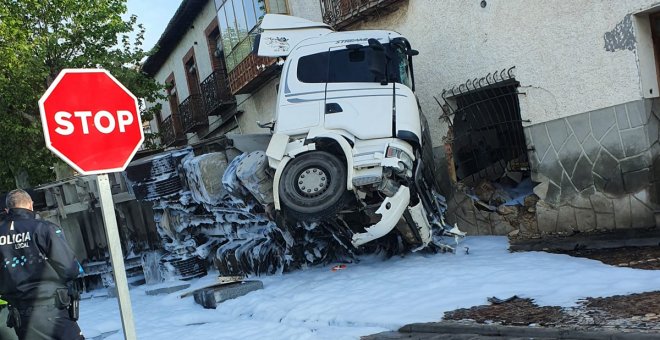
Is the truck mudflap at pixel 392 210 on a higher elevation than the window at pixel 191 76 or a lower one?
lower

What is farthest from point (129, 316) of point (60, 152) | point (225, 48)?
point (225, 48)

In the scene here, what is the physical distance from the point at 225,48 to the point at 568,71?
32.8ft

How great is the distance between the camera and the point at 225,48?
1545 cm

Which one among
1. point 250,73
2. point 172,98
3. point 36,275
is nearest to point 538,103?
point 36,275

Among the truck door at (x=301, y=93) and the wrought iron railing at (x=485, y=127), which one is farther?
the wrought iron railing at (x=485, y=127)

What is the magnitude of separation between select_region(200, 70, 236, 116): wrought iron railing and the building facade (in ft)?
19.4

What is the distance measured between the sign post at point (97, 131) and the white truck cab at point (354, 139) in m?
3.53

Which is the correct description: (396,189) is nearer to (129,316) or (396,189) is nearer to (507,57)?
(507,57)

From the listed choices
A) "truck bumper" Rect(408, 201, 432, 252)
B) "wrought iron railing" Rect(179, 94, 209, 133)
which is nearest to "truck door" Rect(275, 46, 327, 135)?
"truck bumper" Rect(408, 201, 432, 252)

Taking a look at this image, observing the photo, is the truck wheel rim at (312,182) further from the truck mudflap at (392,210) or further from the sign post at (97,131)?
the sign post at (97,131)

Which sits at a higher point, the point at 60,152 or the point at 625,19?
the point at 625,19

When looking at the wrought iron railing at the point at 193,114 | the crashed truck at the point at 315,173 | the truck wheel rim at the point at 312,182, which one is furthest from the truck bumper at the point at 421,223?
the wrought iron railing at the point at 193,114

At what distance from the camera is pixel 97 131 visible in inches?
135

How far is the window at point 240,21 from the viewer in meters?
12.9
